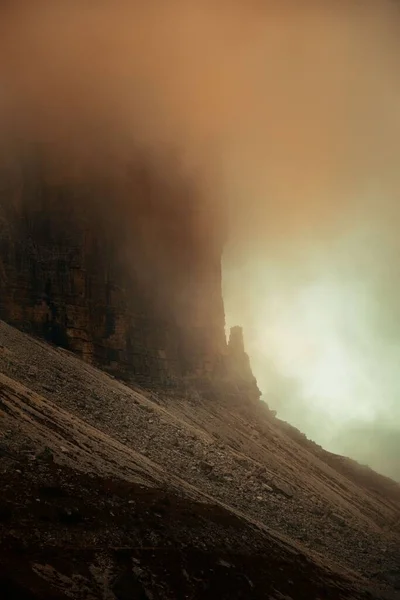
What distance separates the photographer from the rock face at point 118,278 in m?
81.7

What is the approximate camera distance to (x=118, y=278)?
91.1 m

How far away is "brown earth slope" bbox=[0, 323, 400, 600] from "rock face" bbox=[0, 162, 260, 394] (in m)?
11.9

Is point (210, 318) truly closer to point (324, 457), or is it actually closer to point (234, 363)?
point (234, 363)

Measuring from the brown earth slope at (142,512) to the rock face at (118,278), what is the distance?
1193 centimetres

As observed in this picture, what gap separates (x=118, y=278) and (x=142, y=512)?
6295 cm

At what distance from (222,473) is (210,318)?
183ft

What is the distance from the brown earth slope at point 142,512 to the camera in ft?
76.0


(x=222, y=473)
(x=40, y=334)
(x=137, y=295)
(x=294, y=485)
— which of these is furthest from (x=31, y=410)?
(x=137, y=295)

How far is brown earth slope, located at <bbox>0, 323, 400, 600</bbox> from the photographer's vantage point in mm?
23156

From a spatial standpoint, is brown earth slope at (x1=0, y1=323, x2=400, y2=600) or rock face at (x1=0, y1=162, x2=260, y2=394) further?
rock face at (x1=0, y1=162, x2=260, y2=394)

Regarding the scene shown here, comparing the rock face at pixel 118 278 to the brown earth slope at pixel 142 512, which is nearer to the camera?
the brown earth slope at pixel 142 512

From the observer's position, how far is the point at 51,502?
86.4 ft

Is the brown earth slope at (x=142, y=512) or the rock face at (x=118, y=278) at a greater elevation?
the rock face at (x=118, y=278)

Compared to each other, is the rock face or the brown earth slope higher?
the rock face
